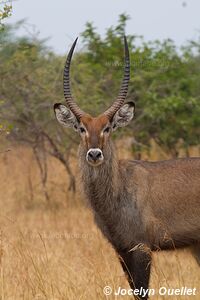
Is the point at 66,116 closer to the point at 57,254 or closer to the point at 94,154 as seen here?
the point at 94,154

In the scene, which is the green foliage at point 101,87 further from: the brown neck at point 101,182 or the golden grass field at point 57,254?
the brown neck at point 101,182

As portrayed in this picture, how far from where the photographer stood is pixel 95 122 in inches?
255

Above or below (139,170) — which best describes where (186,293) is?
below

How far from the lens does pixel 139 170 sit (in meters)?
6.66

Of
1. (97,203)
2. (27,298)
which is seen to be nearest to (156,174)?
(97,203)

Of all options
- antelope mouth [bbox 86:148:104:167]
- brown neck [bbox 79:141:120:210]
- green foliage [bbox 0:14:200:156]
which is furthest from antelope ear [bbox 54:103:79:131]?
green foliage [bbox 0:14:200:156]

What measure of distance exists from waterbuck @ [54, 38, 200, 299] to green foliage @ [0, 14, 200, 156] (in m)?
4.38

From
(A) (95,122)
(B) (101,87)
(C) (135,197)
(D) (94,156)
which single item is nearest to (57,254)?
(C) (135,197)

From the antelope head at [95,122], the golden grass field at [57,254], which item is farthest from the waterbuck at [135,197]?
the golden grass field at [57,254]

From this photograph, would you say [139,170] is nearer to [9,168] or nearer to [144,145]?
[144,145]

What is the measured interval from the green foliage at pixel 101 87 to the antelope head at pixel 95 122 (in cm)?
405

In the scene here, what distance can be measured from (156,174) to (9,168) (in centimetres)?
980

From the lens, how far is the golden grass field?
6316 millimetres

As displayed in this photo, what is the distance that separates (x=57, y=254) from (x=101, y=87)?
480 centimetres
